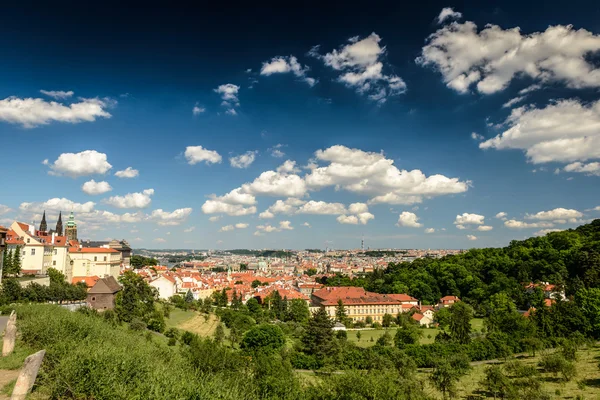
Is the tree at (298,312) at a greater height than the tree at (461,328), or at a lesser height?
lesser

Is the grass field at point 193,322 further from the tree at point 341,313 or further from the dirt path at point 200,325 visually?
the tree at point 341,313

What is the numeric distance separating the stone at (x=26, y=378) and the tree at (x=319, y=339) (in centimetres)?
3061

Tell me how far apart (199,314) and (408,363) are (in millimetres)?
37077

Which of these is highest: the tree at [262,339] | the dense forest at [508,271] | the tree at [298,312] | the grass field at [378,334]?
the dense forest at [508,271]

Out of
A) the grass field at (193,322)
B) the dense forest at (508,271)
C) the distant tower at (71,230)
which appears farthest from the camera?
the distant tower at (71,230)

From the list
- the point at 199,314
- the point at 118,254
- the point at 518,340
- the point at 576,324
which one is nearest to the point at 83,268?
the point at 118,254

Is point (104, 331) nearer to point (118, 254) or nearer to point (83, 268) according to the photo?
point (83, 268)

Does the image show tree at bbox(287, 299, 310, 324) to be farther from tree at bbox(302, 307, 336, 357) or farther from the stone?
the stone

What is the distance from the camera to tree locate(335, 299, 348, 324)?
67394 mm

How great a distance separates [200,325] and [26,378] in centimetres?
4079

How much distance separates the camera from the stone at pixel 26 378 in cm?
1309

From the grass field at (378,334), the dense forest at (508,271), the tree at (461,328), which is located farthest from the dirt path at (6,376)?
the dense forest at (508,271)

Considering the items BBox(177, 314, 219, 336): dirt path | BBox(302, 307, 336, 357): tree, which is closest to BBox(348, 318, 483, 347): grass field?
BBox(302, 307, 336, 357): tree

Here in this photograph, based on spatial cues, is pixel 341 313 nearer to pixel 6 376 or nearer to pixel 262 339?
pixel 262 339
